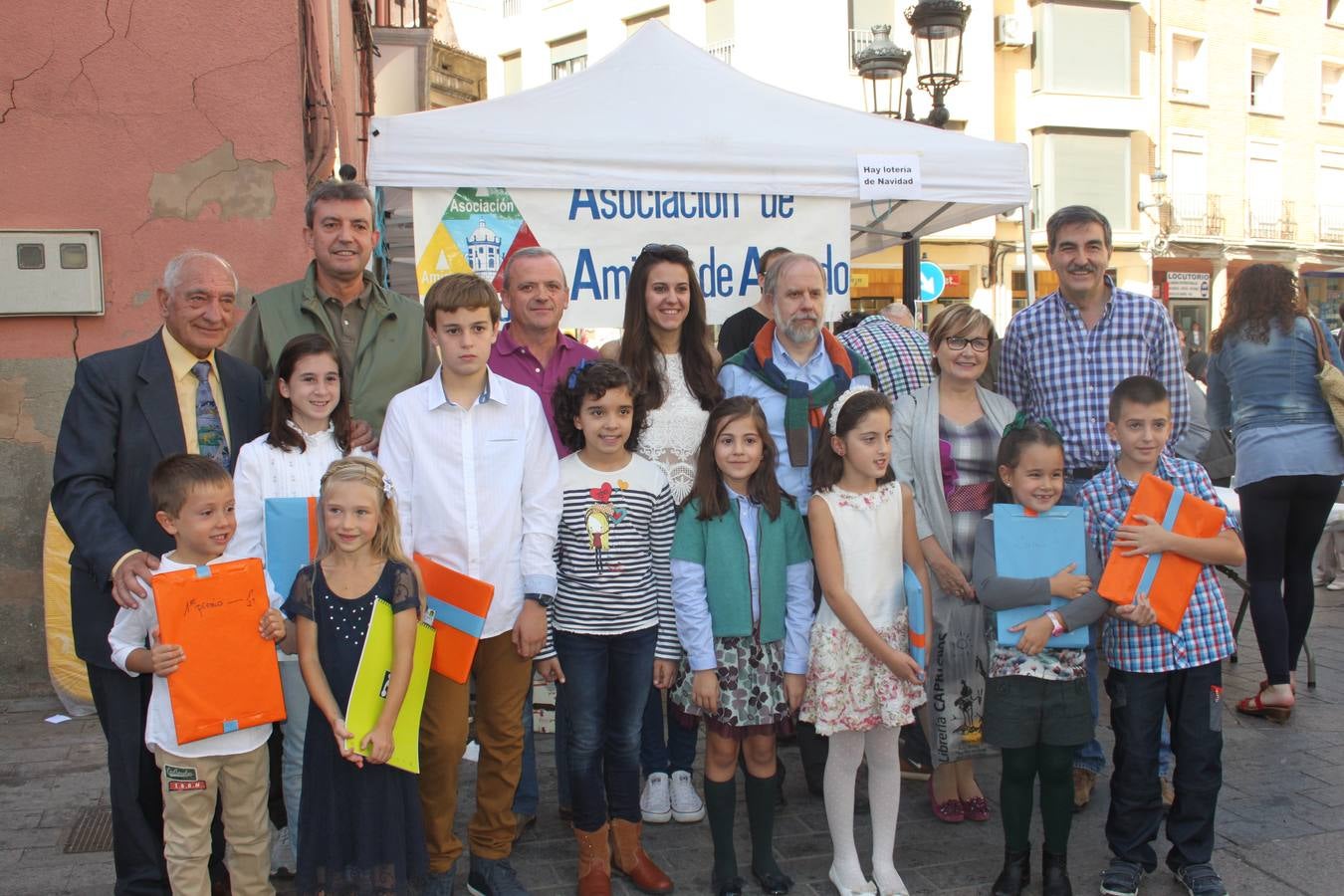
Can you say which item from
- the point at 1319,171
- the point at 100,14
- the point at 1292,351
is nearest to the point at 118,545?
the point at 100,14

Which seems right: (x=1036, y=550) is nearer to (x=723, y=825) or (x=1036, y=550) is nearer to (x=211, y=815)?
(x=723, y=825)

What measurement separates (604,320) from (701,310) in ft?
4.32

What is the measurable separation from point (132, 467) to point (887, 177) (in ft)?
11.9

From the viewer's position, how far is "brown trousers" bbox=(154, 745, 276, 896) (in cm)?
289

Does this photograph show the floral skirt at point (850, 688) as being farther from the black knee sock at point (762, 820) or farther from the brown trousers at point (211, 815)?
the brown trousers at point (211, 815)

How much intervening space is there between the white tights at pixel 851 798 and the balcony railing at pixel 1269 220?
3191 cm

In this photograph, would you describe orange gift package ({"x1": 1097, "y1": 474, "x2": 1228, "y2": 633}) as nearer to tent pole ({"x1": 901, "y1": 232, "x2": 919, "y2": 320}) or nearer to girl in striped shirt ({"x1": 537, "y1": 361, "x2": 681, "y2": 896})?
girl in striped shirt ({"x1": 537, "y1": 361, "x2": 681, "y2": 896})

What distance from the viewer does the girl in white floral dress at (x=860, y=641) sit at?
329 centimetres

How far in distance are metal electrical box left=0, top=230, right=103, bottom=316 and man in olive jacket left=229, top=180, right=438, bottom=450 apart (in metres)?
2.18

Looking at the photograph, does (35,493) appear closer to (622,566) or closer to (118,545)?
(118,545)

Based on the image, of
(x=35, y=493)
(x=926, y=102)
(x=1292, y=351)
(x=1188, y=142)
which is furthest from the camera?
(x=1188, y=142)

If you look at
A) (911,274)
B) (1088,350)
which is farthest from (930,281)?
(1088,350)

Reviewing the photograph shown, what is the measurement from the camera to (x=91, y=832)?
390 cm

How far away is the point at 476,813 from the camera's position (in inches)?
131
